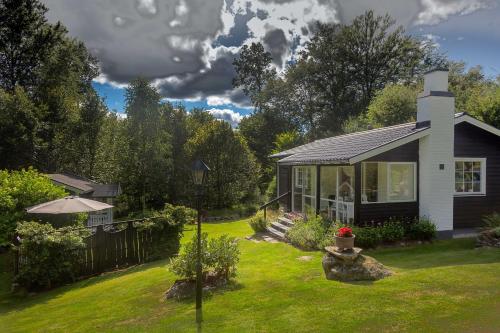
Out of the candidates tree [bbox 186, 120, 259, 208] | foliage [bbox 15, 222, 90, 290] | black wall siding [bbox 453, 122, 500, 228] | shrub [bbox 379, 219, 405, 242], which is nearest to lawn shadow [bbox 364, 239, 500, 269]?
shrub [bbox 379, 219, 405, 242]

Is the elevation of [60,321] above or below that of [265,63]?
below

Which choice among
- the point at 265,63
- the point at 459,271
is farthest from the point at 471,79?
the point at 459,271

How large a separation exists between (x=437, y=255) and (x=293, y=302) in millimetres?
5919

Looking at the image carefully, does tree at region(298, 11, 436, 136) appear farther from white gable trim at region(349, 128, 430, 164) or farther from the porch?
white gable trim at region(349, 128, 430, 164)

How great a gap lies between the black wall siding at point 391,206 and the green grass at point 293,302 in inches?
77.3

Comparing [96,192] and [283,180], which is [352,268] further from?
[96,192]

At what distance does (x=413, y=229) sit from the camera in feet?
40.9

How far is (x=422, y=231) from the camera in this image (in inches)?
489

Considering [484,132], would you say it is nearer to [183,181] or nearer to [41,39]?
[183,181]

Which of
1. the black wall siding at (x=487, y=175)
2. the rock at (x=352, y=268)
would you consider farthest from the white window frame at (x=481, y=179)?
the rock at (x=352, y=268)

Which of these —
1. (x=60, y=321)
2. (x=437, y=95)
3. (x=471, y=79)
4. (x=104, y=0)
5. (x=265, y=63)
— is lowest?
(x=60, y=321)

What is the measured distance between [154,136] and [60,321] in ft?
57.6

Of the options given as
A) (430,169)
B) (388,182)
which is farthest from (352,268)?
(430,169)

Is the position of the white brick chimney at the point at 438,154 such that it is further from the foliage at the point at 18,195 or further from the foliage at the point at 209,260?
the foliage at the point at 18,195
